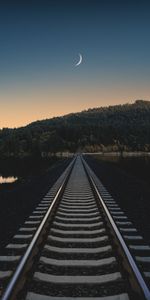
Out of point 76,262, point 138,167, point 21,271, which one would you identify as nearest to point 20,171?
point 138,167

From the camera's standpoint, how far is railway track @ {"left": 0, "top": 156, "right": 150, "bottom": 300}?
500cm

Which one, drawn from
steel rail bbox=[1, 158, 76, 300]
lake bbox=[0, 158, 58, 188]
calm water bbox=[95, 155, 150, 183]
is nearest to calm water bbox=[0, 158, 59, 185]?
lake bbox=[0, 158, 58, 188]

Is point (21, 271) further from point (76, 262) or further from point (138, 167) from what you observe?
point (138, 167)

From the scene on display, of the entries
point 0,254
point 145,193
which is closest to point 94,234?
point 0,254

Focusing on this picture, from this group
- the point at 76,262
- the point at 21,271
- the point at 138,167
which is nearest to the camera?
the point at 21,271

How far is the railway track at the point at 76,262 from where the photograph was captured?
500cm

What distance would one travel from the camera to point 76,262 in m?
6.44

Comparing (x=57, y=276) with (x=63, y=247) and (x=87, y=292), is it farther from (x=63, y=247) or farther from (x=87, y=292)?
(x=63, y=247)

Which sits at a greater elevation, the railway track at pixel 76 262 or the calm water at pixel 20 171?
the calm water at pixel 20 171

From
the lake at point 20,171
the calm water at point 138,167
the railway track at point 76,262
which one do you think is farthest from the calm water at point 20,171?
the railway track at point 76,262

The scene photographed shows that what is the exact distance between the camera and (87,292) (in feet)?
16.6

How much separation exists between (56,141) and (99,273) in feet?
607

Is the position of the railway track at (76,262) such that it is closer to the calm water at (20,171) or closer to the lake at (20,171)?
the lake at (20,171)

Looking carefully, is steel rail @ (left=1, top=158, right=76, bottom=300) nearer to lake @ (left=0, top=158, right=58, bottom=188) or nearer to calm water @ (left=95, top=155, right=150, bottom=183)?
calm water @ (left=95, top=155, right=150, bottom=183)
